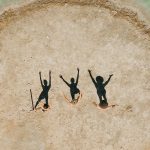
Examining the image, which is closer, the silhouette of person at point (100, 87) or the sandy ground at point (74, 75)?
the sandy ground at point (74, 75)

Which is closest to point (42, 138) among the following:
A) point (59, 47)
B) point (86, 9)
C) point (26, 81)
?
point (26, 81)

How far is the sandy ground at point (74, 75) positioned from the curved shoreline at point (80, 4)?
0.56 feet

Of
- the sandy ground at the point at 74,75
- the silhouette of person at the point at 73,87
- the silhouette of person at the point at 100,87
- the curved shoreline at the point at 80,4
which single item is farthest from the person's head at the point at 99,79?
the curved shoreline at the point at 80,4

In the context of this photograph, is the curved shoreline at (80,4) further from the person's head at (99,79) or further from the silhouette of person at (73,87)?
the silhouette of person at (73,87)

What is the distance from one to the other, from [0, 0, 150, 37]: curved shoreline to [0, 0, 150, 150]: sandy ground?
0.17m

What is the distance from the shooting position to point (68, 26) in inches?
852

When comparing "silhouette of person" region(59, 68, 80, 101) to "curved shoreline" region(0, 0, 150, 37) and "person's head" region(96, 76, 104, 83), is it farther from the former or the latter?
"curved shoreline" region(0, 0, 150, 37)

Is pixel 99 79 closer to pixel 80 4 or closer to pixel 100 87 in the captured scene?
pixel 100 87

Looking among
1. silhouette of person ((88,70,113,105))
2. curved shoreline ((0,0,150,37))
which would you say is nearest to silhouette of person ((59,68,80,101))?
silhouette of person ((88,70,113,105))

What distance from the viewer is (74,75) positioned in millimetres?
21781

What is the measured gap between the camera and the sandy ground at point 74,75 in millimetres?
21625

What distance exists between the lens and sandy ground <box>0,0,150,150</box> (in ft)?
70.9

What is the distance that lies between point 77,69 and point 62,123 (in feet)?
7.72

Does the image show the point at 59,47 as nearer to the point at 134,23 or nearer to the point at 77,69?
the point at 77,69
